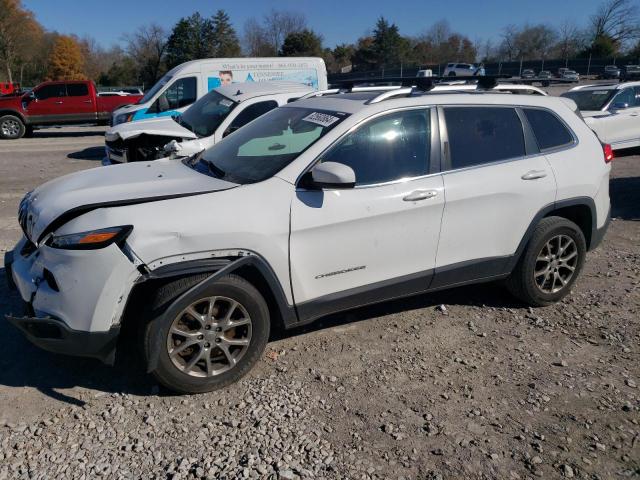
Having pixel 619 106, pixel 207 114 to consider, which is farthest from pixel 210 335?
pixel 619 106

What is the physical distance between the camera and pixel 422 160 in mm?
3912

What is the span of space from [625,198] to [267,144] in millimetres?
6834

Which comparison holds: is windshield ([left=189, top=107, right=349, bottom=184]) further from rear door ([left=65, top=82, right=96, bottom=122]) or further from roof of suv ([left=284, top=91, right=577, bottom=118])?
rear door ([left=65, top=82, right=96, bottom=122])

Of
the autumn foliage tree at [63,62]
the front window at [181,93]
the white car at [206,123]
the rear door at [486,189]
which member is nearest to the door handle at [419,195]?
the rear door at [486,189]

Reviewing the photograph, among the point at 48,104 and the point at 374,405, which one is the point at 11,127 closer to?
the point at 48,104

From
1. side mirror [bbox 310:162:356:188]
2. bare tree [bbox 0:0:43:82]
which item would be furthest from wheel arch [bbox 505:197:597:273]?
bare tree [bbox 0:0:43:82]

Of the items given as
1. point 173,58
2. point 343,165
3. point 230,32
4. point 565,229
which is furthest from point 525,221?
point 230,32

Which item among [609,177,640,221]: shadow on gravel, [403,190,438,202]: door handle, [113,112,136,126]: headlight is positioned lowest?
[609,177,640,221]: shadow on gravel

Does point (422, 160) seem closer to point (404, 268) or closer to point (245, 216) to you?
point (404, 268)

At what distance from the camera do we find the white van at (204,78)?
12266 mm

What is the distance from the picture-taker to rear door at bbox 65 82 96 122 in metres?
18.6

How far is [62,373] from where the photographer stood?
3.59 meters

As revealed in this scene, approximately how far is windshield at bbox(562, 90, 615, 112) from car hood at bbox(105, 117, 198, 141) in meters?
8.54

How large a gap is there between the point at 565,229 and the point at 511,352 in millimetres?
1257
